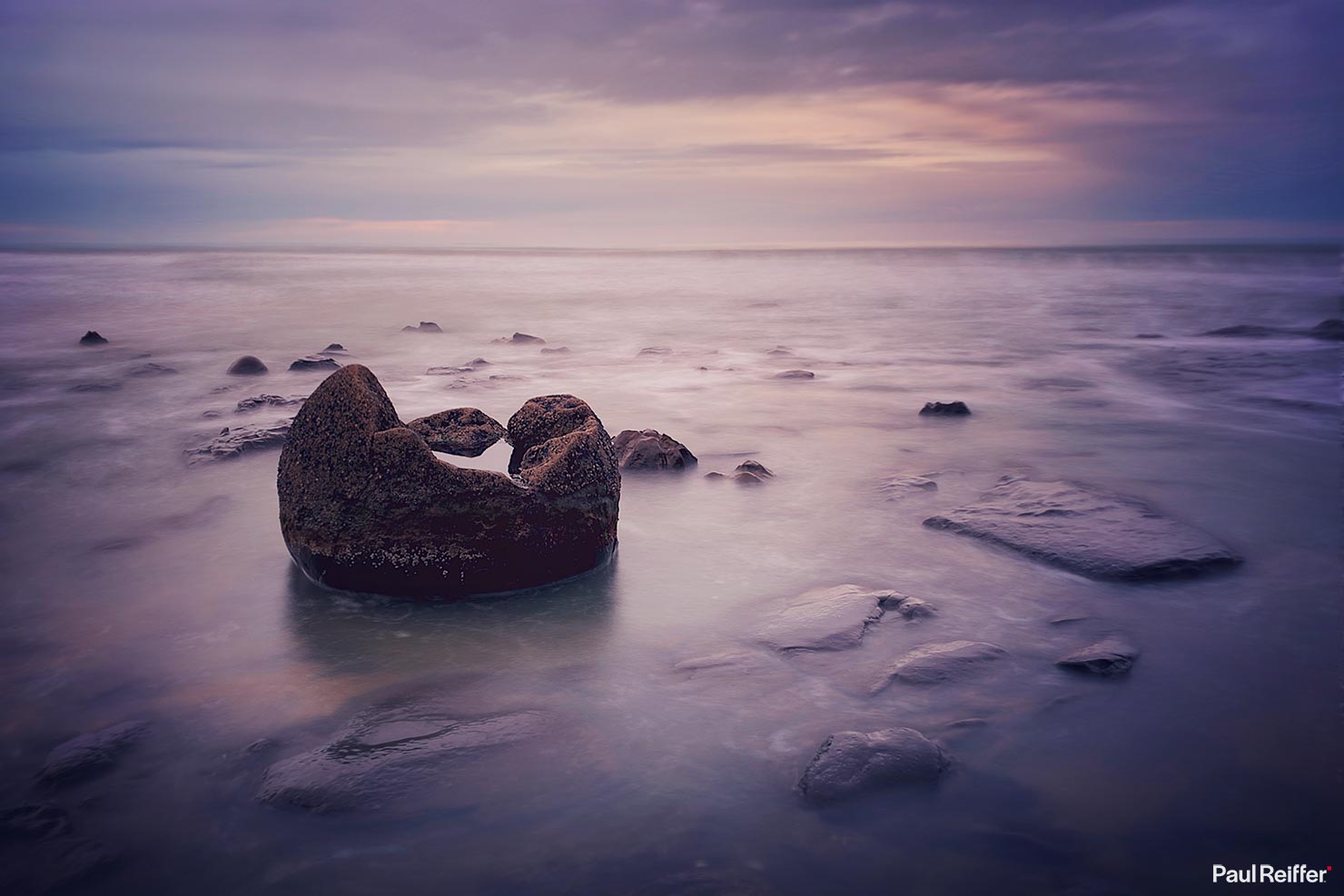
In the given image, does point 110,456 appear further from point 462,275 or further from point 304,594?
point 462,275

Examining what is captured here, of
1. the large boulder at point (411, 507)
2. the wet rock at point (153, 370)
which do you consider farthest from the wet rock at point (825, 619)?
the wet rock at point (153, 370)

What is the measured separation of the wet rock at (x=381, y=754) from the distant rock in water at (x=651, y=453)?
4.31 meters

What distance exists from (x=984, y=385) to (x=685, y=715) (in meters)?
11.6

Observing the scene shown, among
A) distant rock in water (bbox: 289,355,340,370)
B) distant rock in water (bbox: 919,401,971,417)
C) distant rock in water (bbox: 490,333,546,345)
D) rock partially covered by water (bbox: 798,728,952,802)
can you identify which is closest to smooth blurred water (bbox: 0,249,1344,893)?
rock partially covered by water (bbox: 798,728,952,802)

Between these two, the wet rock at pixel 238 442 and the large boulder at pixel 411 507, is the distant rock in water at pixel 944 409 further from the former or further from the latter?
the wet rock at pixel 238 442

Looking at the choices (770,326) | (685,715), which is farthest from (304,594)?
(770,326)

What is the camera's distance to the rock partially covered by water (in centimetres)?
346

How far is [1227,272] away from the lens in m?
47.3

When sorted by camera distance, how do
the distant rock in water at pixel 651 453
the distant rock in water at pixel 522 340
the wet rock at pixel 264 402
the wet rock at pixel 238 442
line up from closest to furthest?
the distant rock in water at pixel 651 453 → the wet rock at pixel 238 442 → the wet rock at pixel 264 402 → the distant rock in water at pixel 522 340

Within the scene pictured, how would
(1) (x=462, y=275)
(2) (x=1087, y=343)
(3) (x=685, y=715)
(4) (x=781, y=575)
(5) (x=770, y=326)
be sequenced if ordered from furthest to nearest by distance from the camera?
1. (1) (x=462, y=275)
2. (5) (x=770, y=326)
3. (2) (x=1087, y=343)
4. (4) (x=781, y=575)
5. (3) (x=685, y=715)

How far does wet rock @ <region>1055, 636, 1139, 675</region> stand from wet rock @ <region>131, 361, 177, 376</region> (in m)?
14.8

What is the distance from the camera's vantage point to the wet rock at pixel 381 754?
136 inches

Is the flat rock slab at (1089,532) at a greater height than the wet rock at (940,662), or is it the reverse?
the flat rock slab at (1089,532)

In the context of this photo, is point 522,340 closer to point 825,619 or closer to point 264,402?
point 264,402
